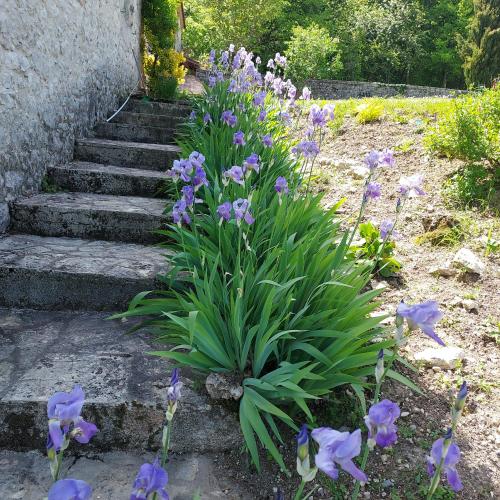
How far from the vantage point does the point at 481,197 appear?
356 cm

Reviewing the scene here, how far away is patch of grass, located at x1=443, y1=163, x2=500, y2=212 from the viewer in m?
3.52

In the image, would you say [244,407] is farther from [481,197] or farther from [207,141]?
[481,197]

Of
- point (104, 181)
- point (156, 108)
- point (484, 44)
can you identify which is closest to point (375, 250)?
point (104, 181)

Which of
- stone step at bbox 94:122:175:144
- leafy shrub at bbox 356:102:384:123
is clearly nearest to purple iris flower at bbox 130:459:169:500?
stone step at bbox 94:122:175:144

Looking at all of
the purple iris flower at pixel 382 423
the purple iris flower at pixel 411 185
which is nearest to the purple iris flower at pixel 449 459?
the purple iris flower at pixel 382 423

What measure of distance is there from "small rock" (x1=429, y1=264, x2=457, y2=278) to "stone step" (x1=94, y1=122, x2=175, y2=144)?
3047 mm

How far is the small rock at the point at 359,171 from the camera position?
14.0ft

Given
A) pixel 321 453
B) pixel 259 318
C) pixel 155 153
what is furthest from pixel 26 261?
pixel 321 453

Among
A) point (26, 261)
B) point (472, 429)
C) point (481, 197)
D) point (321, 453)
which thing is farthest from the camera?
point (481, 197)

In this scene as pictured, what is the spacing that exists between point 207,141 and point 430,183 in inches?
74.1

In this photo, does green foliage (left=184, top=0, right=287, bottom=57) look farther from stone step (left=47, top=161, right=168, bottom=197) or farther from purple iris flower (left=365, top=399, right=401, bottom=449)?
purple iris flower (left=365, top=399, right=401, bottom=449)

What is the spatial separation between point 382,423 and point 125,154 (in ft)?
12.4

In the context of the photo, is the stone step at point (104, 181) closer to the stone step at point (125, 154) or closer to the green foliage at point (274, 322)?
the stone step at point (125, 154)

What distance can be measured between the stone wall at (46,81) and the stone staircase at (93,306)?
0.62ft
